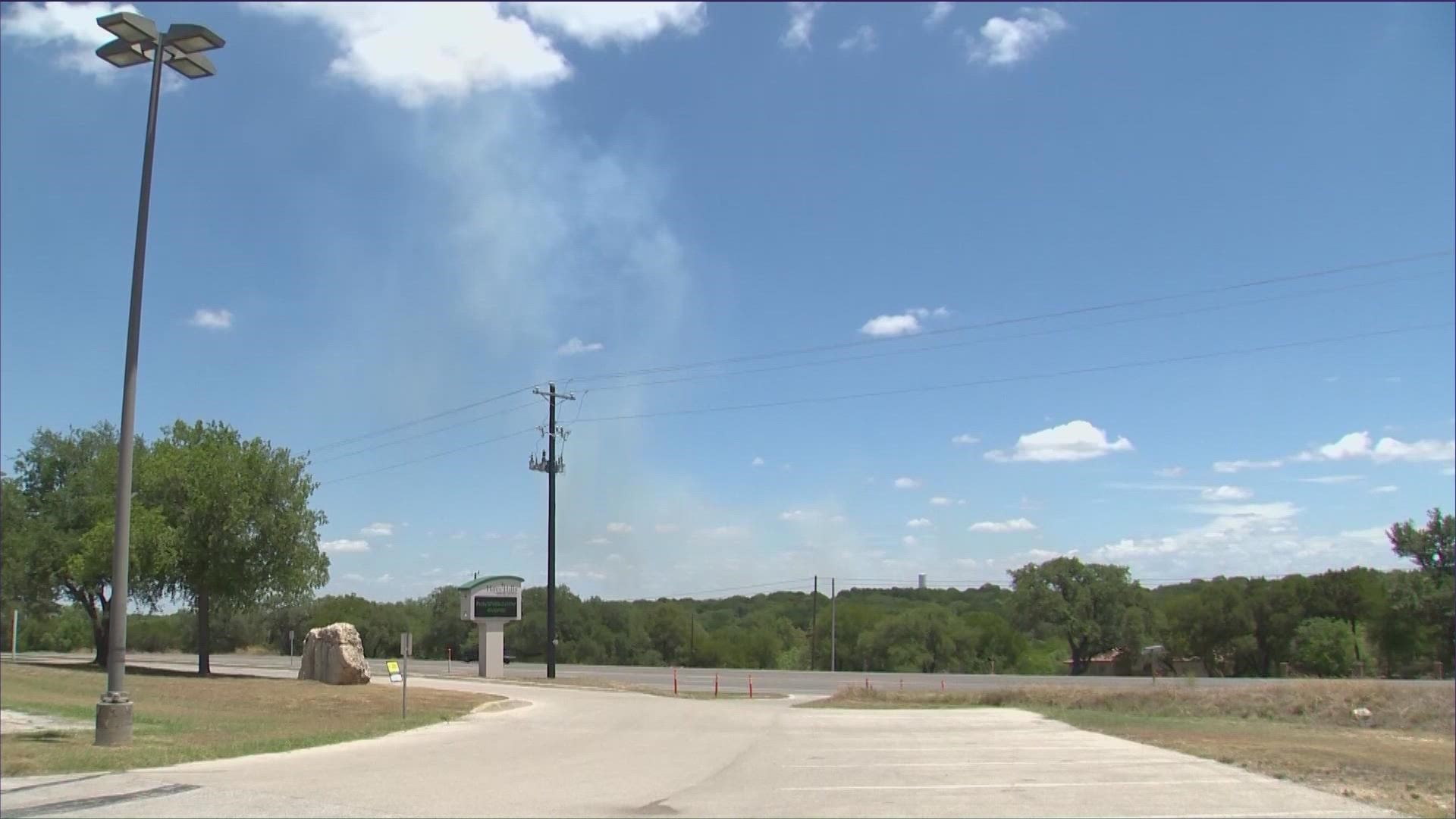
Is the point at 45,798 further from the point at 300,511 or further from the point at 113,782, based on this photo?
the point at 300,511

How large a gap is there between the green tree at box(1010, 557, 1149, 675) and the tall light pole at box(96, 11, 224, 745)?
63.2 metres

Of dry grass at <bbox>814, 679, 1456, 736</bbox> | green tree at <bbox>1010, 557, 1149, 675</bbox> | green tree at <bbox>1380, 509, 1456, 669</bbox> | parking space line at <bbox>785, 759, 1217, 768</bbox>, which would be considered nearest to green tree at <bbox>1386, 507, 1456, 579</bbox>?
green tree at <bbox>1380, 509, 1456, 669</bbox>

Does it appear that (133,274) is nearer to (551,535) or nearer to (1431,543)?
(551,535)

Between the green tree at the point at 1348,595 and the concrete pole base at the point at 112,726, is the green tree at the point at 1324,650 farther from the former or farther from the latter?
the concrete pole base at the point at 112,726

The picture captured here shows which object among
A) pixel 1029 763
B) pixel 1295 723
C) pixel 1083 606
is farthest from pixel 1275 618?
pixel 1029 763

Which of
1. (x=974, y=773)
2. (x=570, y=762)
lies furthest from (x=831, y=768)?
(x=570, y=762)

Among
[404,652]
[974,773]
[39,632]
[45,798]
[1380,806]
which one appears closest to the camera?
[45,798]

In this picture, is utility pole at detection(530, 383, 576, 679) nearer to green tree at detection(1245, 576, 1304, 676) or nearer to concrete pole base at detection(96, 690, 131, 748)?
concrete pole base at detection(96, 690, 131, 748)

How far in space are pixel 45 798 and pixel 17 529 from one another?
1577 inches

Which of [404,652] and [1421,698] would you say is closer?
[404,652]

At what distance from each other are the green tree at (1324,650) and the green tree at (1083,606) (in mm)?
10534

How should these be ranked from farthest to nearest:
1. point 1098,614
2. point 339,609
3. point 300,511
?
point 339,609 → point 1098,614 → point 300,511

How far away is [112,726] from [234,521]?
21.1 m

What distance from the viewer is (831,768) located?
1457cm
